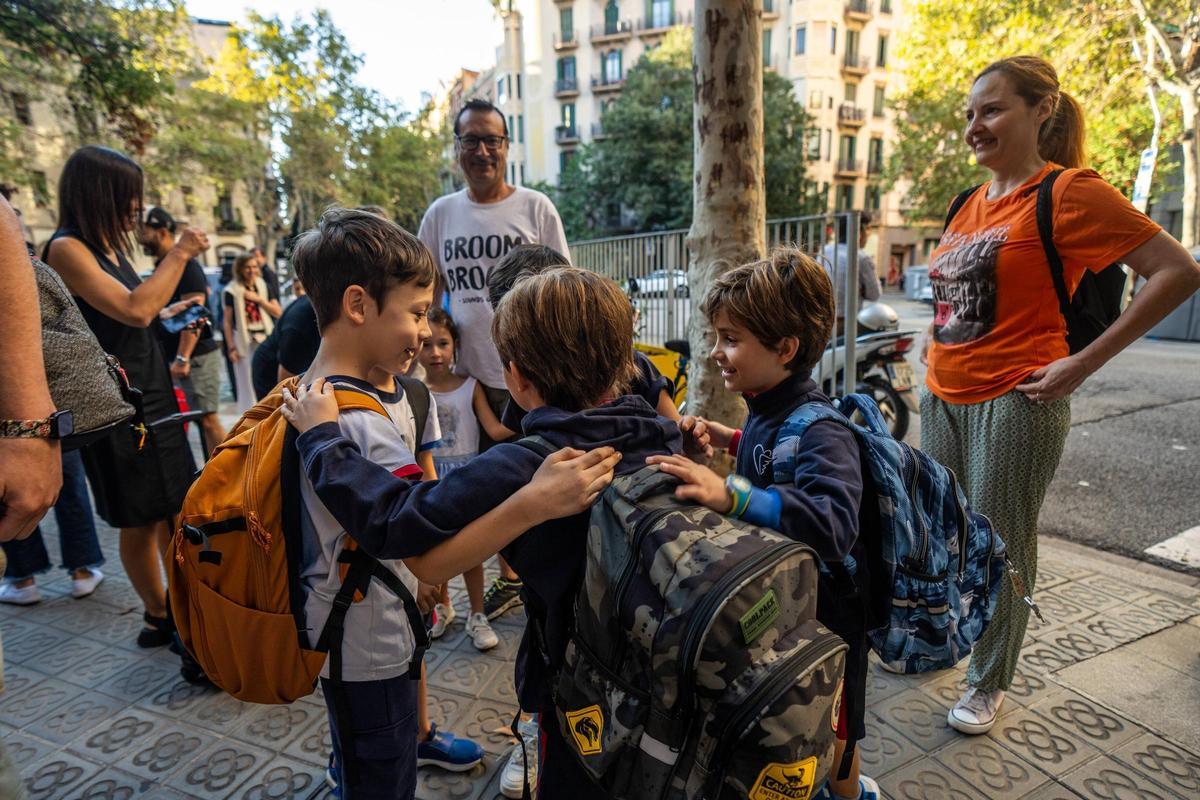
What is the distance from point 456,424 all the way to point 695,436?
145 cm

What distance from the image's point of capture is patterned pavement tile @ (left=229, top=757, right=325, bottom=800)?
2.10 m

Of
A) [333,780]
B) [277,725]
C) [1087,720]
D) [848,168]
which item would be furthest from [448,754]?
[848,168]

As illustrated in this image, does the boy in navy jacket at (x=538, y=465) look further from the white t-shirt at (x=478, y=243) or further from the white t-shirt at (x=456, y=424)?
the white t-shirt at (x=478, y=243)

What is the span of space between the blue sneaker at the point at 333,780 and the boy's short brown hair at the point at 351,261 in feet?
4.34

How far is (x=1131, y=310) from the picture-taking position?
1.95m

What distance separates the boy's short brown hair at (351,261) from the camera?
156cm

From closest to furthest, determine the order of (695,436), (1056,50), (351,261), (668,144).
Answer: (351,261), (695,436), (1056,50), (668,144)

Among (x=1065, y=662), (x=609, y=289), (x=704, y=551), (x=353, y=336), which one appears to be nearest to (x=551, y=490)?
(x=704, y=551)

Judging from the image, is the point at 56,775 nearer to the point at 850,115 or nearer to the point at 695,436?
the point at 695,436

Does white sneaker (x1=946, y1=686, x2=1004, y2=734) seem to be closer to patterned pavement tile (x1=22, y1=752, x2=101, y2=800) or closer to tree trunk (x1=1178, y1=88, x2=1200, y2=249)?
patterned pavement tile (x1=22, y1=752, x2=101, y2=800)

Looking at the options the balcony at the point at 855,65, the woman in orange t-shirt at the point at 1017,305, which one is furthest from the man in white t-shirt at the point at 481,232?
the balcony at the point at 855,65

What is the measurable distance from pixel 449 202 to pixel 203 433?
268 centimetres

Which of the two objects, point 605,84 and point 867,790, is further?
point 605,84

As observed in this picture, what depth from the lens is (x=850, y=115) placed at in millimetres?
38812
